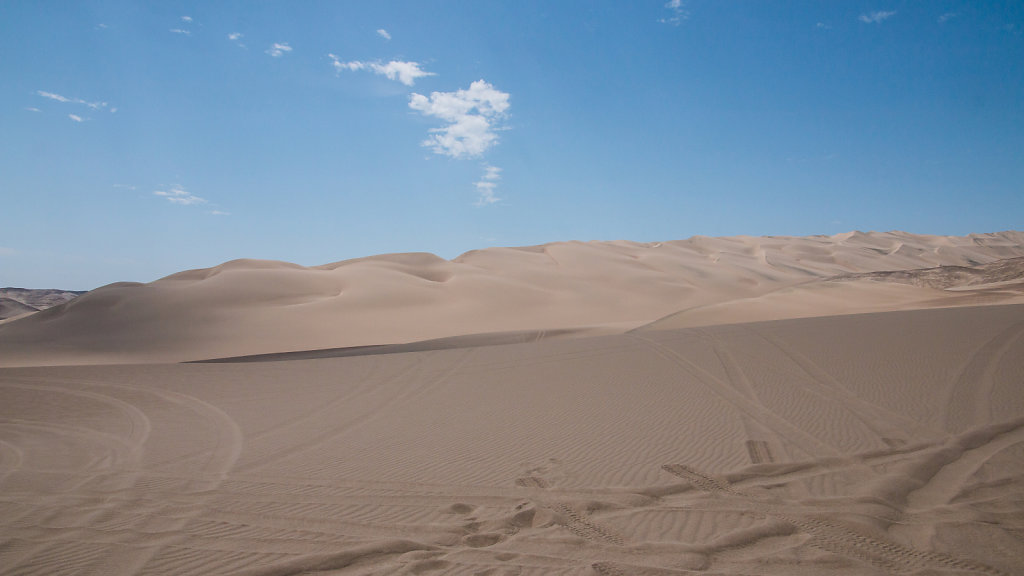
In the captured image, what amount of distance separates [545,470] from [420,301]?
27016 millimetres

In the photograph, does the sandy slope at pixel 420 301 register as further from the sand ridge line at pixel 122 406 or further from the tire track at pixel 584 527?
the tire track at pixel 584 527

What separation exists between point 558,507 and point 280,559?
8.48ft

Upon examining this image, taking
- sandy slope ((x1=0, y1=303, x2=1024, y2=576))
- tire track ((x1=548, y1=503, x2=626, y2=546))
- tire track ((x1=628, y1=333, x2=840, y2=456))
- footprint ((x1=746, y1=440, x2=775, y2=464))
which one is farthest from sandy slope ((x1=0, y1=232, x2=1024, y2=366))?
tire track ((x1=548, y1=503, x2=626, y2=546))

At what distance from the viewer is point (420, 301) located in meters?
32.8

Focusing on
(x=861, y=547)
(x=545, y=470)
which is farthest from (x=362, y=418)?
(x=861, y=547)

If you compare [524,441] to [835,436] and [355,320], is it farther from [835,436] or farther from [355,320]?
[355,320]

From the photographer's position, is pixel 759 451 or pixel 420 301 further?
pixel 420 301

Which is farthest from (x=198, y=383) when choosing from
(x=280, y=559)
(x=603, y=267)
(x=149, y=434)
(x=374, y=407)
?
(x=603, y=267)

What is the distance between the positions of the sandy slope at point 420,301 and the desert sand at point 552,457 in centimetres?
660

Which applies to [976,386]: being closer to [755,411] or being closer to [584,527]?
[755,411]

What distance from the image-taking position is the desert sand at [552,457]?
14.5 feet

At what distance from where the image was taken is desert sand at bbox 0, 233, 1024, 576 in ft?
14.5

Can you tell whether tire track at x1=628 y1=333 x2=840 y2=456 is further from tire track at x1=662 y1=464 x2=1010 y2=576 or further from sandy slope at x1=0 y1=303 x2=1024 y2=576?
tire track at x1=662 y1=464 x2=1010 y2=576

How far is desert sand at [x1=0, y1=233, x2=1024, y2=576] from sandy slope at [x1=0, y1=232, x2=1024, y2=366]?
6.60 m
